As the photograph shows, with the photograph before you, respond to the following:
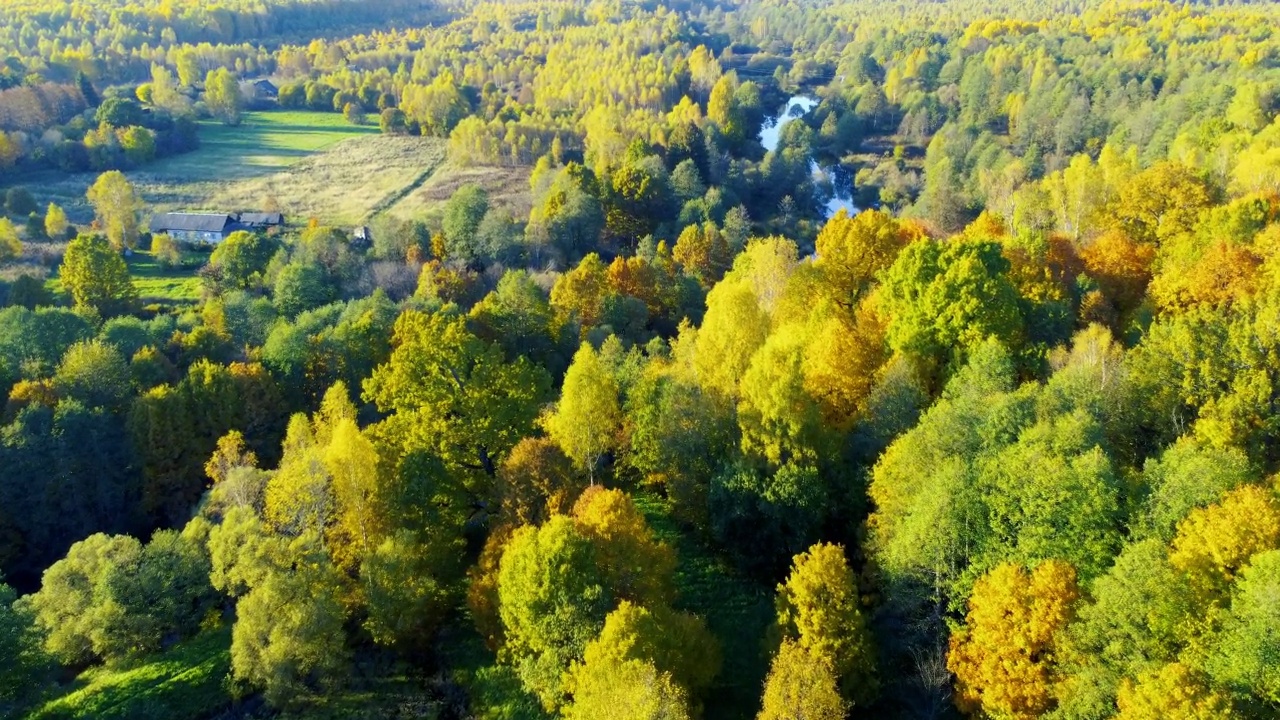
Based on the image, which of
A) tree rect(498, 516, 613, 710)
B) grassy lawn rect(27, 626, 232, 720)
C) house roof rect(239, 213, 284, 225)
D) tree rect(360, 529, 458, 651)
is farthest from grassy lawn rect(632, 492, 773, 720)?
house roof rect(239, 213, 284, 225)

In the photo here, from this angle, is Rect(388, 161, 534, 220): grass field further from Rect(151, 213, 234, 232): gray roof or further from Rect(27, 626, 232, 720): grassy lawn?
Rect(27, 626, 232, 720): grassy lawn

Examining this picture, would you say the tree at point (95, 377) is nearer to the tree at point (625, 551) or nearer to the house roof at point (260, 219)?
the tree at point (625, 551)

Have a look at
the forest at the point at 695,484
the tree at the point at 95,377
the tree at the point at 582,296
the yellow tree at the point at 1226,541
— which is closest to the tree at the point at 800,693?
the forest at the point at 695,484

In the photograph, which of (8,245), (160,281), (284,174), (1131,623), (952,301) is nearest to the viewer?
(1131,623)

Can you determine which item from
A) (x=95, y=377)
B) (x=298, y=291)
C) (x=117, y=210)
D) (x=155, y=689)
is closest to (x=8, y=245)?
(x=117, y=210)

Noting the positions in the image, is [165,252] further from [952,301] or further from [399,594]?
[952,301]

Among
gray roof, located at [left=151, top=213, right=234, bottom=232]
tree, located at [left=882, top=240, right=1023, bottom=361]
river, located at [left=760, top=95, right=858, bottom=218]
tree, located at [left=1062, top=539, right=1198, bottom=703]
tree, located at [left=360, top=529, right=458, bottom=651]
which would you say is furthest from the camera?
river, located at [left=760, top=95, right=858, bottom=218]

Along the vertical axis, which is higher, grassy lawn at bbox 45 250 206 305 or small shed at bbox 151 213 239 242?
small shed at bbox 151 213 239 242

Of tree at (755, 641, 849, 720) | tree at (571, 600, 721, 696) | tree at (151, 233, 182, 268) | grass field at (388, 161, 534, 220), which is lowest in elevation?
tree at (151, 233, 182, 268)
